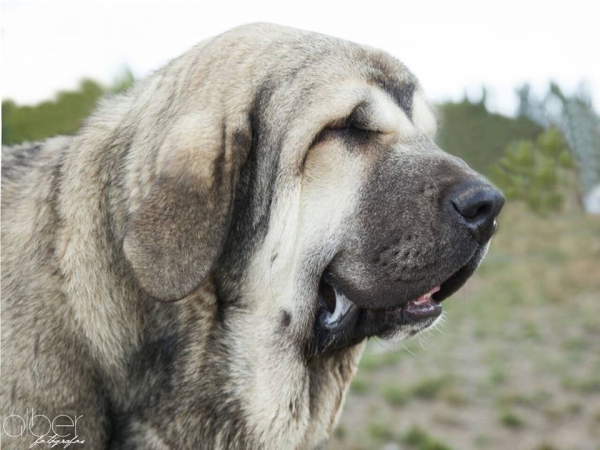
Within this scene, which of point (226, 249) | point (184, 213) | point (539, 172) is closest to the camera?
point (184, 213)

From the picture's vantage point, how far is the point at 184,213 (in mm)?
2137

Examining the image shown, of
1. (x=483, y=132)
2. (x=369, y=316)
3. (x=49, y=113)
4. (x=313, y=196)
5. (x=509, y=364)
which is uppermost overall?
(x=313, y=196)

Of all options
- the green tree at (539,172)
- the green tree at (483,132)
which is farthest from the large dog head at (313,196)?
the green tree at (539,172)

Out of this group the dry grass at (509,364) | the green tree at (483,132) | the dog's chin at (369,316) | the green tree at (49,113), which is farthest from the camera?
the green tree at (483,132)

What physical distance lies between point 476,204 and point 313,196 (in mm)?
586

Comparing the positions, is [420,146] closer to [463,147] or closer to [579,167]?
[463,147]

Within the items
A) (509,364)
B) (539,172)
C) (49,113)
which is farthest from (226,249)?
(509,364)

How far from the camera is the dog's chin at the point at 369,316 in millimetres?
2441

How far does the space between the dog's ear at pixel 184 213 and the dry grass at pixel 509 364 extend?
913 millimetres

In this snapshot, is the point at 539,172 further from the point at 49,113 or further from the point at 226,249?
the point at 226,249

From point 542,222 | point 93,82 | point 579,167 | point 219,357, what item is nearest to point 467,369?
point 542,222

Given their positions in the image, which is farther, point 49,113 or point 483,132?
point 483,132

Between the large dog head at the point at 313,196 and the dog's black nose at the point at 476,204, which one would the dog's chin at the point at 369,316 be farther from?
the dog's black nose at the point at 476,204

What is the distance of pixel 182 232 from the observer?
2.13 meters
